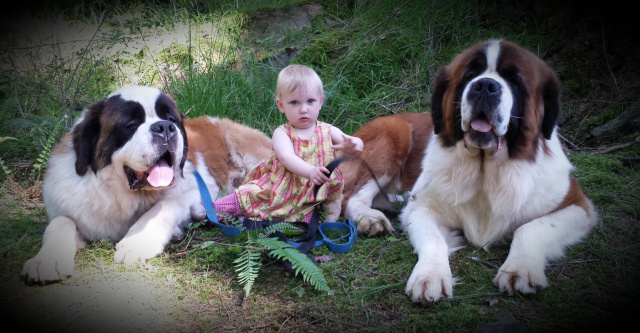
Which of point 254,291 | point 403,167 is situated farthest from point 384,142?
point 254,291

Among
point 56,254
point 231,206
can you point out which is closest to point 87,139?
point 56,254

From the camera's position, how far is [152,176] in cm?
261

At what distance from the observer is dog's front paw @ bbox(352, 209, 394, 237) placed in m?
2.82

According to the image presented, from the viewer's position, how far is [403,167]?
3504 millimetres

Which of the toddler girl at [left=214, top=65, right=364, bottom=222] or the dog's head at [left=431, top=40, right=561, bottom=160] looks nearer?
the dog's head at [left=431, top=40, right=561, bottom=160]

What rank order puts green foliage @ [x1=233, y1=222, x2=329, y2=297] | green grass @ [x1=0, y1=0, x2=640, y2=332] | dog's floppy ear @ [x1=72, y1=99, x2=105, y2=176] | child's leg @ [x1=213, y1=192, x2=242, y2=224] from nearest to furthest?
green grass @ [x1=0, y1=0, x2=640, y2=332], green foliage @ [x1=233, y1=222, x2=329, y2=297], dog's floppy ear @ [x1=72, y1=99, x2=105, y2=176], child's leg @ [x1=213, y1=192, x2=242, y2=224]

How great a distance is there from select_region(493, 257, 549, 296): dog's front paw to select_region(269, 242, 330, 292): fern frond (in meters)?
0.80

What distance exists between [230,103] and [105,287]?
9.22 feet

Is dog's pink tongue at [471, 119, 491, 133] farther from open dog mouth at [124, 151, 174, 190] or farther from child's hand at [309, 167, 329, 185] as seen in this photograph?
open dog mouth at [124, 151, 174, 190]

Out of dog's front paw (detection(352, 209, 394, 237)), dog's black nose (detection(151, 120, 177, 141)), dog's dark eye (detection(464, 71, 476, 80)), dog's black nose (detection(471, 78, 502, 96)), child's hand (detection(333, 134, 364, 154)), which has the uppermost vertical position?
dog's dark eye (detection(464, 71, 476, 80))

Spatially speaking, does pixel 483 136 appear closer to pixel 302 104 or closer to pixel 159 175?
pixel 302 104

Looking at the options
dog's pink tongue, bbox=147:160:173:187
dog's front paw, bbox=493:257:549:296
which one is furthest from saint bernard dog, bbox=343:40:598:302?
dog's pink tongue, bbox=147:160:173:187

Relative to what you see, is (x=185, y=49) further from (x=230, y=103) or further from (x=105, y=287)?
(x=105, y=287)

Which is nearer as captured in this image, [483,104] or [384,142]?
[483,104]
